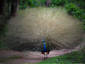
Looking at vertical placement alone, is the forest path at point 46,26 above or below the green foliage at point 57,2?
below

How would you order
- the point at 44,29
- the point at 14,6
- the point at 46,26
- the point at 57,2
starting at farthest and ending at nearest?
the point at 57,2
the point at 14,6
the point at 46,26
the point at 44,29

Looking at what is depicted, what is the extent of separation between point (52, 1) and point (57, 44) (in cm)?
655

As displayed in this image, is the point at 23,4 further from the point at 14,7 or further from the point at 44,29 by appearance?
the point at 44,29

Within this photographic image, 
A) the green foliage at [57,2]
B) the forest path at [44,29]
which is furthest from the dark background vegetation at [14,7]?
the forest path at [44,29]

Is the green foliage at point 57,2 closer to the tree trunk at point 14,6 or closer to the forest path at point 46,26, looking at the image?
the forest path at point 46,26

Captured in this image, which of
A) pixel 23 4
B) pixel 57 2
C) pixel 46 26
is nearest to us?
→ pixel 46 26

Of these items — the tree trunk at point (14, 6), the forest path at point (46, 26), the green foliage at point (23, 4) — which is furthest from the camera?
the green foliage at point (23, 4)

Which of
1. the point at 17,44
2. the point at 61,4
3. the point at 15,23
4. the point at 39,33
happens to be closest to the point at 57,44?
the point at 39,33

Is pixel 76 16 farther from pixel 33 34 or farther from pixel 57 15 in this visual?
pixel 33 34

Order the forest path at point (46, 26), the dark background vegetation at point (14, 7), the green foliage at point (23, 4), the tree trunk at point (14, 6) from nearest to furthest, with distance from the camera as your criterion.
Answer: the forest path at point (46, 26), the dark background vegetation at point (14, 7), the tree trunk at point (14, 6), the green foliage at point (23, 4)

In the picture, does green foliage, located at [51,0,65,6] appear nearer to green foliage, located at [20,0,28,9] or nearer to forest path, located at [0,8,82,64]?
forest path, located at [0,8,82,64]

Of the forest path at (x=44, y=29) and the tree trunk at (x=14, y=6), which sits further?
the tree trunk at (x=14, y=6)

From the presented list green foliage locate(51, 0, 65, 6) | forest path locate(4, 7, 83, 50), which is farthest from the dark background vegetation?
forest path locate(4, 7, 83, 50)

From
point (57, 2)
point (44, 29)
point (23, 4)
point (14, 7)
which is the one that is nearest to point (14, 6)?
point (14, 7)
